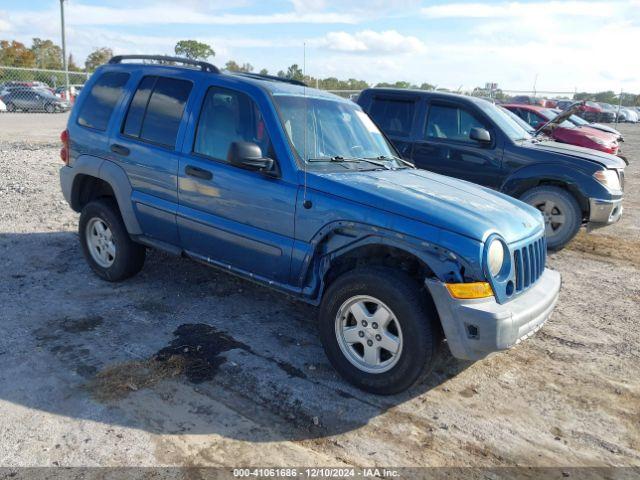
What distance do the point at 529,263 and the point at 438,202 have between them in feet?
2.50

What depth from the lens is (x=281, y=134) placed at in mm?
4117

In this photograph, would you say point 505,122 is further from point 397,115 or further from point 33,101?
point 33,101

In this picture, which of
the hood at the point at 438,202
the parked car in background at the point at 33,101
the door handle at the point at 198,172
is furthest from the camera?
the parked car in background at the point at 33,101

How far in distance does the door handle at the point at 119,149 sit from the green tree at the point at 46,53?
53.1 meters

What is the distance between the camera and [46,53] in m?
56.5

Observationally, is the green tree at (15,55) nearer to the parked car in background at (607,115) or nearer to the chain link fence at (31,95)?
the chain link fence at (31,95)

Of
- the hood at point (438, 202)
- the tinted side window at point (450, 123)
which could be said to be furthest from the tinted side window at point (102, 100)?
the tinted side window at point (450, 123)

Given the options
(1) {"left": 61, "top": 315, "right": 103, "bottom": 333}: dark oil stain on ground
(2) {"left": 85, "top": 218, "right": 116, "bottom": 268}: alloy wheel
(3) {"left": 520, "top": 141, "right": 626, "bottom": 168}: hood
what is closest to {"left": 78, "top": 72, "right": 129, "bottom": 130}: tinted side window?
(2) {"left": 85, "top": 218, "right": 116, "bottom": 268}: alloy wheel

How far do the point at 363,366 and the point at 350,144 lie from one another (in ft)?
6.14

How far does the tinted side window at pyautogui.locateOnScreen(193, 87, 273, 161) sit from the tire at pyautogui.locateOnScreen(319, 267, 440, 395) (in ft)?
4.35

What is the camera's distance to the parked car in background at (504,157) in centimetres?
728

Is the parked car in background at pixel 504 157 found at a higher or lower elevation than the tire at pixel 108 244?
higher

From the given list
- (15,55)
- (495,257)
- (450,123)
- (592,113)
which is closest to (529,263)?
(495,257)

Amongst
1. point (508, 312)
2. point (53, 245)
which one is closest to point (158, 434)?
point (508, 312)
